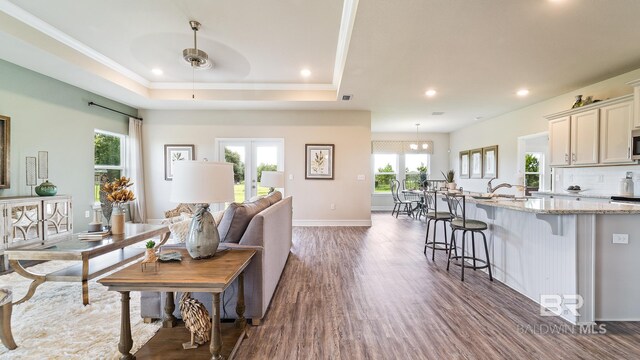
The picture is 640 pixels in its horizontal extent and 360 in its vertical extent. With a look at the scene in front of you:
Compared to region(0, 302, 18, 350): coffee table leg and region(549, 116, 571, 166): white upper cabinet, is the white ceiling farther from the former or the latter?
region(0, 302, 18, 350): coffee table leg

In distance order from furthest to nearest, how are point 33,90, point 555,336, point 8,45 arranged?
point 33,90
point 8,45
point 555,336

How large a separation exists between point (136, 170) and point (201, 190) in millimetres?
5354

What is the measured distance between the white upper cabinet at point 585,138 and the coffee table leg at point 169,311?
572 cm

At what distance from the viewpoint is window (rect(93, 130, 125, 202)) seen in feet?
16.3

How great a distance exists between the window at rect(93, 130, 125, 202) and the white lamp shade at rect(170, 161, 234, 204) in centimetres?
454

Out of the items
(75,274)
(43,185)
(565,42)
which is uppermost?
(565,42)

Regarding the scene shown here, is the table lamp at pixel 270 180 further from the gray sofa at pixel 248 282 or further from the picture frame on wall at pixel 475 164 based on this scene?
the picture frame on wall at pixel 475 164

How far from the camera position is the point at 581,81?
406 cm

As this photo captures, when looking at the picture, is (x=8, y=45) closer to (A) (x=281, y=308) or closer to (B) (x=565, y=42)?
(A) (x=281, y=308)

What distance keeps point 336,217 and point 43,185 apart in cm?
490

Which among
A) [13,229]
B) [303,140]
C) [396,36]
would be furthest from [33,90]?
[396,36]

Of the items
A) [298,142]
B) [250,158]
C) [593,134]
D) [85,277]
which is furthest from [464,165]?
[85,277]

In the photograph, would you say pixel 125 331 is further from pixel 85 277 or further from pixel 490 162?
pixel 490 162

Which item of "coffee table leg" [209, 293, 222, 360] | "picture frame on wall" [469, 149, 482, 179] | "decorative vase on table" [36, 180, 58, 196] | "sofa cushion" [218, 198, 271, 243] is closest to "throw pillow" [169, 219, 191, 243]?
"sofa cushion" [218, 198, 271, 243]
